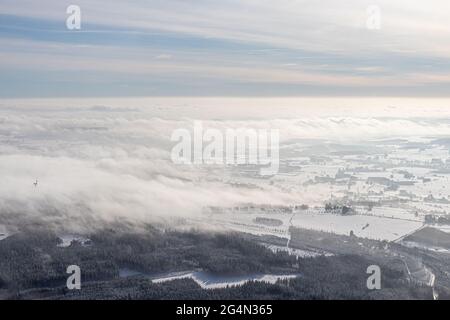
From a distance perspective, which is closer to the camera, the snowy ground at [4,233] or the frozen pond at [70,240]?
the frozen pond at [70,240]

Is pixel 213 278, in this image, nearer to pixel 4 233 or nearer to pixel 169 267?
pixel 169 267

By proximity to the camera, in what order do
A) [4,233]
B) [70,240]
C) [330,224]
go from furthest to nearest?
[330,224] < [4,233] < [70,240]

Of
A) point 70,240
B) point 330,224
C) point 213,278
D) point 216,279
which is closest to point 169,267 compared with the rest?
point 213,278

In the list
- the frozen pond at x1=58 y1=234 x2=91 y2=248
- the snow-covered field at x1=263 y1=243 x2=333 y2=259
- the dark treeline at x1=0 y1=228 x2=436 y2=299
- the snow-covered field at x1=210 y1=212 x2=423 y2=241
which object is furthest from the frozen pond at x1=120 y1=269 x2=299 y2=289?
the snow-covered field at x1=210 y1=212 x2=423 y2=241

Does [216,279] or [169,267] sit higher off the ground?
[216,279]

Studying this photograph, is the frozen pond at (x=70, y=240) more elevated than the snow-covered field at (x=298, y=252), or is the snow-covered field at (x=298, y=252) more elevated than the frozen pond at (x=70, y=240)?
the snow-covered field at (x=298, y=252)

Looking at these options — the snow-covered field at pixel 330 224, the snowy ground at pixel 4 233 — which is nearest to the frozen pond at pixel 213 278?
the snow-covered field at pixel 330 224

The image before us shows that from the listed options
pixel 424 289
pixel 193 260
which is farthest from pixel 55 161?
pixel 424 289

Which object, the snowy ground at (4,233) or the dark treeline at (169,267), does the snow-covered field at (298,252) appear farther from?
the snowy ground at (4,233)

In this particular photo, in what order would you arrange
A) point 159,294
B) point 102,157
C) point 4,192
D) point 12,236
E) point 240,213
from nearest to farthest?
1. point 159,294
2. point 12,236
3. point 240,213
4. point 4,192
5. point 102,157
